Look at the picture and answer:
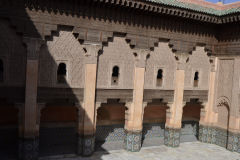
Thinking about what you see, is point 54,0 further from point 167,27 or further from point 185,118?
point 185,118

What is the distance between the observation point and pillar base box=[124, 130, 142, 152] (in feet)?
33.9

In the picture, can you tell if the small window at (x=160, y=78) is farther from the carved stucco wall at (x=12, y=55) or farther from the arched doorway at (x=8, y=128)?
the arched doorway at (x=8, y=128)

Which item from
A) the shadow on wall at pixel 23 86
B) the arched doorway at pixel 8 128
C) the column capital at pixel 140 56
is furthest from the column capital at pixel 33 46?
A: the column capital at pixel 140 56

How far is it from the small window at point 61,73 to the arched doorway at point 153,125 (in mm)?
4714

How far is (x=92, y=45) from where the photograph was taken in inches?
364

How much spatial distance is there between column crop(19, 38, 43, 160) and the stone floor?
3.39ft

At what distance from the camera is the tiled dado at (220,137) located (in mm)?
11086

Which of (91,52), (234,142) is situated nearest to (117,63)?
(91,52)

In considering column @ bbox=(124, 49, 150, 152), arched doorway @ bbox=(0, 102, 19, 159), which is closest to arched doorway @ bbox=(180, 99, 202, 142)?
column @ bbox=(124, 49, 150, 152)

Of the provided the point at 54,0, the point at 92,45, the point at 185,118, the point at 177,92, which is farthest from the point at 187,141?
the point at 54,0

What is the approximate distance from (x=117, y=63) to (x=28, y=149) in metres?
4.37

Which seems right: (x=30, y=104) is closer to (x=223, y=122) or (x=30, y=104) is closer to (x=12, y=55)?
(x=12, y=55)

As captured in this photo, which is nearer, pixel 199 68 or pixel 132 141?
pixel 132 141

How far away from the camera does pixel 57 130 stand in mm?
10703
